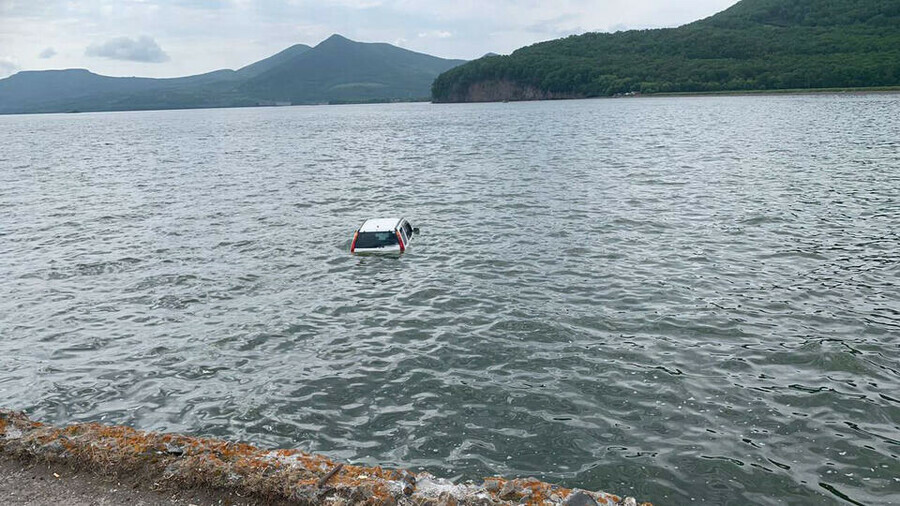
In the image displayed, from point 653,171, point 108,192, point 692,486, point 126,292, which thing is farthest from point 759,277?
point 108,192

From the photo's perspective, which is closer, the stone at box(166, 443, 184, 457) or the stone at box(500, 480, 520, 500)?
the stone at box(500, 480, 520, 500)

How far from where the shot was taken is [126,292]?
2356 centimetres

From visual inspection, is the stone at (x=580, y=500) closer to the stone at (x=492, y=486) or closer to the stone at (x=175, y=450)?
the stone at (x=492, y=486)

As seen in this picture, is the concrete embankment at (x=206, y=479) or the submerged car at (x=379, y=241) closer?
the concrete embankment at (x=206, y=479)

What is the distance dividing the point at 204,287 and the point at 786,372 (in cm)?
2151

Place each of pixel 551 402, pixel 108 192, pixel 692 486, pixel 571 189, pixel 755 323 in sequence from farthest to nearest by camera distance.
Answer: pixel 108 192 → pixel 571 189 → pixel 755 323 → pixel 551 402 → pixel 692 486

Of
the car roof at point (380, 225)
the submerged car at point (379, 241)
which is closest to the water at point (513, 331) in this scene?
the submerged car at point (379, 241)

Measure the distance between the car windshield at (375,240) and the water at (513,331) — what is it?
760mm

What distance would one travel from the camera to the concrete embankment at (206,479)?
8.17 m

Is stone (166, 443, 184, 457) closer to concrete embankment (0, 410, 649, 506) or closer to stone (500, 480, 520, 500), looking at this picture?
concrete embankment (0, 410, 649, 506)

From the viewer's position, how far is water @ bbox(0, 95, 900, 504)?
40.4 ft

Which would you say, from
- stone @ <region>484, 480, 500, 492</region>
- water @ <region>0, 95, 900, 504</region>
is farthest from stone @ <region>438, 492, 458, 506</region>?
water @ <region>0, 95, 900, 504</region>

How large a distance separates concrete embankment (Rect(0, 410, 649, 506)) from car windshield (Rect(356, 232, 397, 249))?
18359 mm

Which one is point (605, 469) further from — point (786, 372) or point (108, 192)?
point (108, 192)
